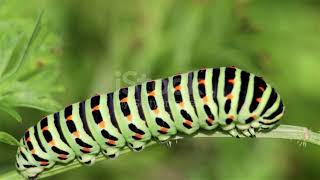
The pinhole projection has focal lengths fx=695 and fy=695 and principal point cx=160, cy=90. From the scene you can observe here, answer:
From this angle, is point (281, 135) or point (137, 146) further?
point (137, 146)

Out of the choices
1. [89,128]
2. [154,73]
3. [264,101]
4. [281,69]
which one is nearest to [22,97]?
[89,128]

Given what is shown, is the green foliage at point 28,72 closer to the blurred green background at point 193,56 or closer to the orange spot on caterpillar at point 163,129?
the orange spot on caterpillar at point 163,129

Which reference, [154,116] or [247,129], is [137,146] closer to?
[154,116]

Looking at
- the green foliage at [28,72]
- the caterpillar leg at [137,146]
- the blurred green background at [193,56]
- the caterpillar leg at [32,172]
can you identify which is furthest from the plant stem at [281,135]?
the blurred green background at [193,56]

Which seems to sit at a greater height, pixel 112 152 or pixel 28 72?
pixel 28 72

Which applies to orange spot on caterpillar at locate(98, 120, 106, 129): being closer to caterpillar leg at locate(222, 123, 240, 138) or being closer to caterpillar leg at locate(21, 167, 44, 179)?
caterpillar leg at locate(21, 167, 44, 179)

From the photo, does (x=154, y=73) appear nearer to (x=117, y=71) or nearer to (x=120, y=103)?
(x=117, y=71)

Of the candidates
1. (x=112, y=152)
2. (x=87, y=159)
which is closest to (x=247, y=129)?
(x=112, y=152)
